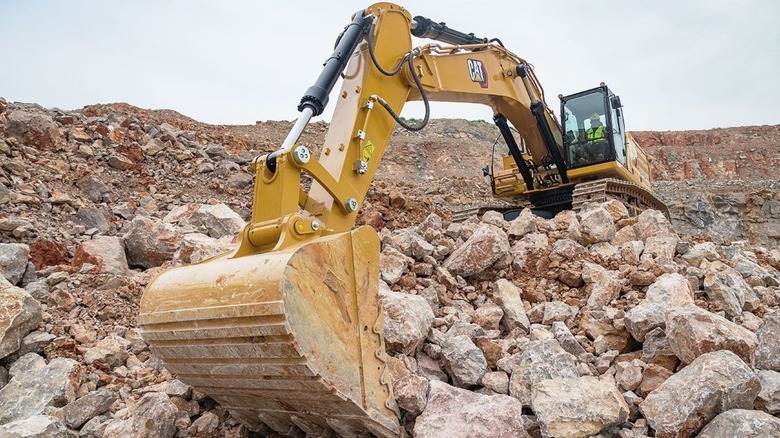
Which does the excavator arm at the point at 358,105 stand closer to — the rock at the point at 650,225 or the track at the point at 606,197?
the rock at the point at 650,225

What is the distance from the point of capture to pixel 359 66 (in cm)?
386

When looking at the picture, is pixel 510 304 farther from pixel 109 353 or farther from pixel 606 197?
pixel 606 197

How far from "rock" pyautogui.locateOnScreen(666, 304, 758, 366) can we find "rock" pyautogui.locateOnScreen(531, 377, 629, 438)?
487 mm

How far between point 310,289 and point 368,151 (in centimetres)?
148

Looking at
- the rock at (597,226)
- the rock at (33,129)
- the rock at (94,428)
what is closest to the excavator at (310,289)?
the rock at (94,428)

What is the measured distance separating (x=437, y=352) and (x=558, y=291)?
1.48 m

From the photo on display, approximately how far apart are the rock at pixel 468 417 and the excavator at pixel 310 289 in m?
0.17

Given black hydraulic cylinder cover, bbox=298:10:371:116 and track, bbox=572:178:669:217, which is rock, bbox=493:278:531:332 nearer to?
black hydraulic cylinder cover, bbox=298:10:371:116

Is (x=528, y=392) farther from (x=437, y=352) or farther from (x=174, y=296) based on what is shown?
(x=174, y=296)

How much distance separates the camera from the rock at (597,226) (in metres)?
5.09

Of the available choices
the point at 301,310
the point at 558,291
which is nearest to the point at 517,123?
the point at 558,291

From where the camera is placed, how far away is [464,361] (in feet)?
10.1

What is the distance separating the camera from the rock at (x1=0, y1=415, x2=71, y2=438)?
2895mm

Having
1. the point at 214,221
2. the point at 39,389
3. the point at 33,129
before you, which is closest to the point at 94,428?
the point at 39,389
